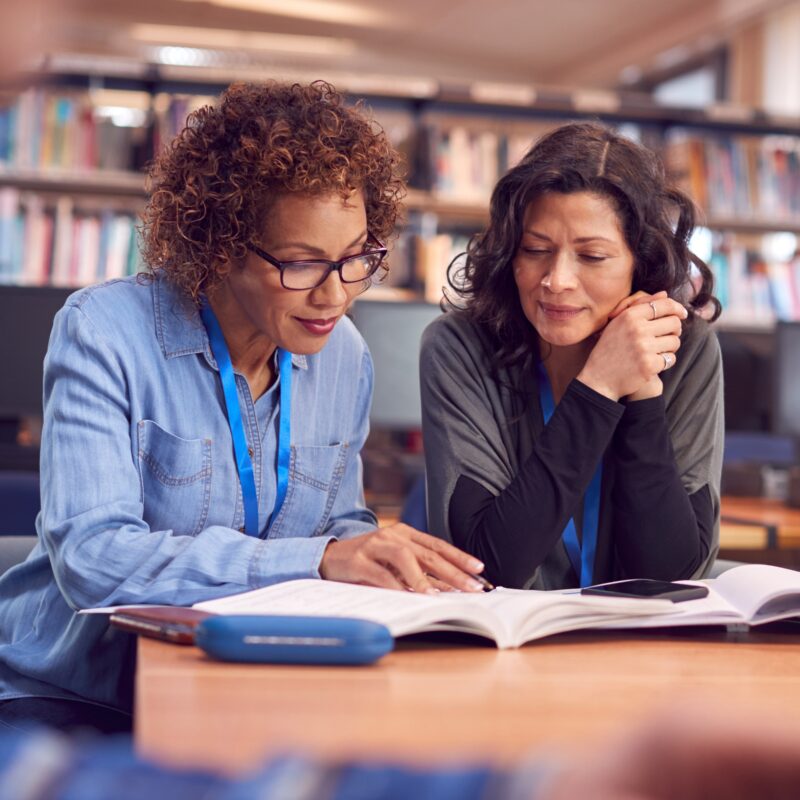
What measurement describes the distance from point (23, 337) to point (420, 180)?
8.41 ft

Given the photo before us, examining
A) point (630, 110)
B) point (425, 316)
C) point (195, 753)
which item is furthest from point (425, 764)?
point (630, 110)

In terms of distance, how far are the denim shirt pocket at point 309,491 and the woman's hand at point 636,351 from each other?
0.36 meters

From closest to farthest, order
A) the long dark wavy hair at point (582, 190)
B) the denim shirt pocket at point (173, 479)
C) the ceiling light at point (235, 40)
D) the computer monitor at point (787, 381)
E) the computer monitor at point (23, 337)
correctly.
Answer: the denim shirt pocket at point (173, 479) → the long dark wavy hair at point (582, 190) → the computer monitor at point (23, 337) → the computer monitor at point (787, 381) → the ceiling light at point (235, 40)

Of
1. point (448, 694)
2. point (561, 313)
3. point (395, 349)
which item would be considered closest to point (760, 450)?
point (395, 349)

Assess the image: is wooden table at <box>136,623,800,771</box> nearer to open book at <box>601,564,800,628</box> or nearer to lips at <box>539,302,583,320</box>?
open book at <box>601,564,800,628</box>

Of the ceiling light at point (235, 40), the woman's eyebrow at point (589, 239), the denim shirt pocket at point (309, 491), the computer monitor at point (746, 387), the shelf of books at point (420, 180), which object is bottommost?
the denim shirt pocket at point (309, 491)

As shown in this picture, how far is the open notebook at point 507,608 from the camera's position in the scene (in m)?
0.95

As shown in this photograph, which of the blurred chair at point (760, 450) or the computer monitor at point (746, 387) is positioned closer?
the blurred chair at point (760, 450)

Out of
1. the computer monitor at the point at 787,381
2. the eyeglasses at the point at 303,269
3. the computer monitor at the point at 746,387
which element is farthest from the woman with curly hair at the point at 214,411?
the computer monitor at the point at 746,387

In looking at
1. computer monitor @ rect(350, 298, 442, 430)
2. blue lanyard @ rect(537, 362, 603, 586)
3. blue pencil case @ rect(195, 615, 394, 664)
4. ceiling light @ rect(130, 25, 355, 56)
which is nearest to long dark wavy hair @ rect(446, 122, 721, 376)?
blue lanyard @ rect(537, 362, 603, 586)

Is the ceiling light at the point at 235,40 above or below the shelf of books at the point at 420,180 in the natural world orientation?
above

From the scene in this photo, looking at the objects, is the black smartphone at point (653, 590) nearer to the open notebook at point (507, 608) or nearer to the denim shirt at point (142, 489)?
the open notebook at point (507, 608)

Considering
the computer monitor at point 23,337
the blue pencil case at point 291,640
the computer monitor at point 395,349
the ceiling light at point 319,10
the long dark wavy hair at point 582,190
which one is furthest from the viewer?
the ceiling light at point 319,10

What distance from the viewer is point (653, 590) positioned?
1120 millimetres
